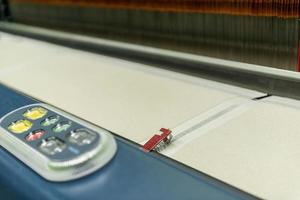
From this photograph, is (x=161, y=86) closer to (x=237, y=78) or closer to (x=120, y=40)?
(x=237, y=78)

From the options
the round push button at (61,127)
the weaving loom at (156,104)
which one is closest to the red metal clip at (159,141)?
the weaving loom at (156,104)

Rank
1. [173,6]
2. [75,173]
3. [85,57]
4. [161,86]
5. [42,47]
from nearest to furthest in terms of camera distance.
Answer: [75,173], [161,86], [173,6], [85,57], [42,47]

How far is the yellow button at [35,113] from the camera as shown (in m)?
0.76

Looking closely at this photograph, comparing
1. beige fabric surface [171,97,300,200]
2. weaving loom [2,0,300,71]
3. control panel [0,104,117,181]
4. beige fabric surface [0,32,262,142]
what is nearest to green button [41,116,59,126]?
control panel [0,104,117,181]

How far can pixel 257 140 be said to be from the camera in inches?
27.8

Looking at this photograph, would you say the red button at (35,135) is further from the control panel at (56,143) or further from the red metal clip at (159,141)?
the red metal clip at (159,141)

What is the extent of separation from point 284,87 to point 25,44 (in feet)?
3.51

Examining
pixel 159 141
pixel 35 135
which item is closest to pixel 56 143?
pixel 35 135

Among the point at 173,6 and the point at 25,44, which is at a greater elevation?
the point at 173,6

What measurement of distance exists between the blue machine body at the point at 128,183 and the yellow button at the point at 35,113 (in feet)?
0.37

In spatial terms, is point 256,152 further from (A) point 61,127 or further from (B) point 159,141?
(A) point 61,127

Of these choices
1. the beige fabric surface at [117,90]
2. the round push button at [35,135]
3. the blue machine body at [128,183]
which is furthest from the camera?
the beige fabric surface at [117,90]

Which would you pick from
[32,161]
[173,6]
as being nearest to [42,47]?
[173,6]

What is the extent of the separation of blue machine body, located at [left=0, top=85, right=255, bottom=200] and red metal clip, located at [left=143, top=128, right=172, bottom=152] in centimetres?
3
